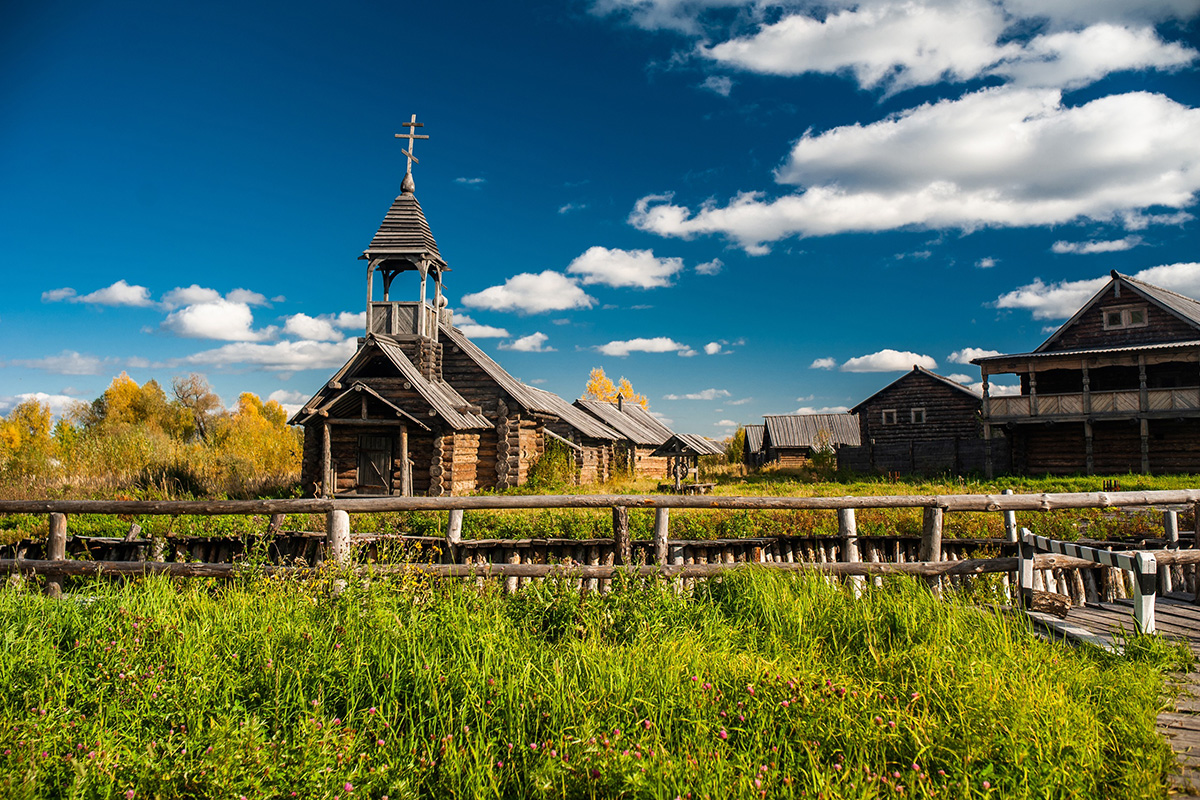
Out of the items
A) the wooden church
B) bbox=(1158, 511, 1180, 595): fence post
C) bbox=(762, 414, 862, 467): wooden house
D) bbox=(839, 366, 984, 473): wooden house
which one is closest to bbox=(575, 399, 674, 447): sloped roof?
bbox=(762, 414, 862, 467): wooden house

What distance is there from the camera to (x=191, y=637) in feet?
14.8

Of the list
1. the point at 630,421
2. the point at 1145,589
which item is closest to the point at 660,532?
the point at 1145,589

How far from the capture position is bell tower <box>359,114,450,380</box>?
76.2 ft

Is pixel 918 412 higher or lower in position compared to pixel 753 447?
higher

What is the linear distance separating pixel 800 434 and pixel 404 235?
101 ft

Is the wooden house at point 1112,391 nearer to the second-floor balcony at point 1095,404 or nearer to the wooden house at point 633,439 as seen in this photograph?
the second-floor balcony at point 1095,404

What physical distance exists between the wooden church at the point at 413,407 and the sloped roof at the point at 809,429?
23529 millimetres

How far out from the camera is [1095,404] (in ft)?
77.7

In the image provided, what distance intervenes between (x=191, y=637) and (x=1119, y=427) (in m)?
29.9

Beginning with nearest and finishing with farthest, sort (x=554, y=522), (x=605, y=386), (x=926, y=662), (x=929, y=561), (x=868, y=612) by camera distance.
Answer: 1. (x=926, y=662)
2. (x=868, y=612)
3. (x=929, y=561)
4. (x=554, y=522)
5. (x=605, y=386)

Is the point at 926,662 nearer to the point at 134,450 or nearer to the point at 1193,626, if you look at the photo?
the point at 1193,626

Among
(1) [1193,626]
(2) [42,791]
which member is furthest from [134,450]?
(1) [1193,626]

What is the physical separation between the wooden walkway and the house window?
84.7 ft

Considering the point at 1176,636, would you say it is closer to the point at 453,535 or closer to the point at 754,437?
the point at 453,535
